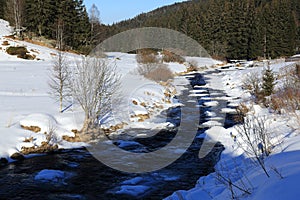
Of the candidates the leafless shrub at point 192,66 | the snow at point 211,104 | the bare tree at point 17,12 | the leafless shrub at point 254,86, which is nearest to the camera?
the leafless shrub at point 254,86

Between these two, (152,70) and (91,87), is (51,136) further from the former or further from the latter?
(152,70)

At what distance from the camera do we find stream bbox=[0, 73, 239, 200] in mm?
7805

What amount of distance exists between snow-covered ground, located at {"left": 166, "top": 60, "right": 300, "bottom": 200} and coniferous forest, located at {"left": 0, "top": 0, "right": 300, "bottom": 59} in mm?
29910

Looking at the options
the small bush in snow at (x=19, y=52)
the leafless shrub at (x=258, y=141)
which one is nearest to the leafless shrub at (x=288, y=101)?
the leafless shrub at (x=258, y=141)

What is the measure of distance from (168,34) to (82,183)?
2242 inches

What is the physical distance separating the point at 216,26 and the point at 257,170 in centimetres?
5916

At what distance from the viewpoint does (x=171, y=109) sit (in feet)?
62.7

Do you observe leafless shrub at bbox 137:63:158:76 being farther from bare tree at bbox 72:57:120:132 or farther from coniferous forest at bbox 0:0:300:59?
bare tree at bbox 72:57:120:132

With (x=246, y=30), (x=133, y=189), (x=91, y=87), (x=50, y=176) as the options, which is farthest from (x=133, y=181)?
(x=246, y=30)

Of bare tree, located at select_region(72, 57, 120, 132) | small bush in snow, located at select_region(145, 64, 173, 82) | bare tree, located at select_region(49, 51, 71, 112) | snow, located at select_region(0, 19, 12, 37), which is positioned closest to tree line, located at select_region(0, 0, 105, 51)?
snow, located at select_region(0, 19, 12, 37)

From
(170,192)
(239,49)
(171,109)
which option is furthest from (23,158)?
(239,49)

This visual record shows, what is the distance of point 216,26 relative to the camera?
61.5 m

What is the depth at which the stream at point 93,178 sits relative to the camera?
7805 mm

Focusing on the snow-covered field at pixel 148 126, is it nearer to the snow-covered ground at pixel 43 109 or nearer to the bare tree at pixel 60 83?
the snow-covered ground at pixel 43 109
